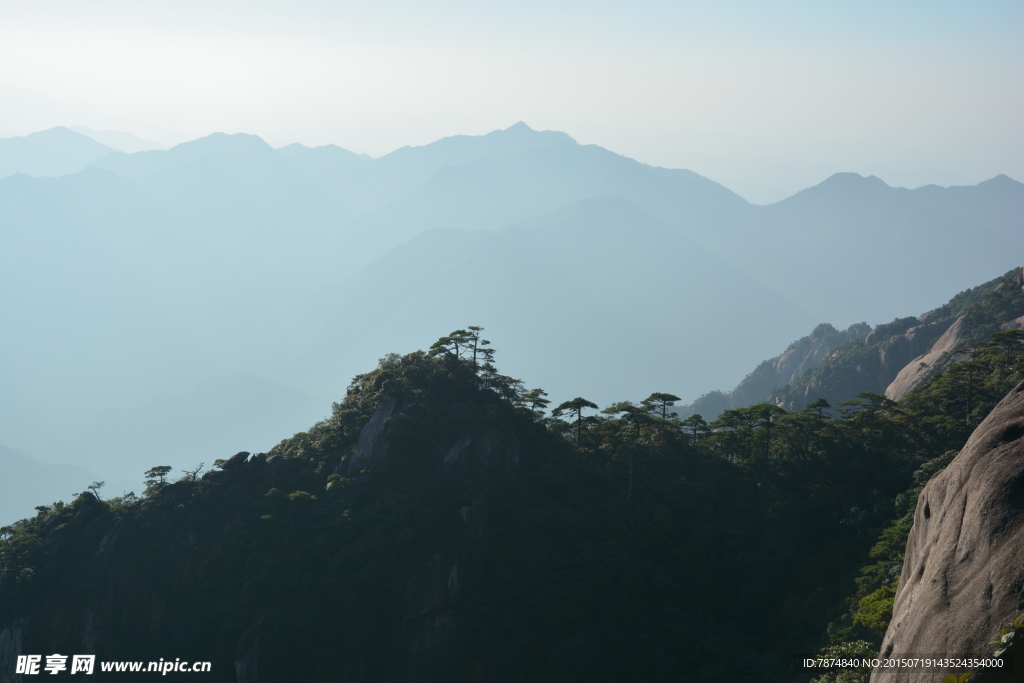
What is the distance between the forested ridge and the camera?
3916cm

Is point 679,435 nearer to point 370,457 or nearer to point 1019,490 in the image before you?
point 370,457

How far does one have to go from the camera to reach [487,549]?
1716 inches

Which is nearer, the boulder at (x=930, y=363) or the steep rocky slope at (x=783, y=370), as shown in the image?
the boulder at (x=930, y=363)

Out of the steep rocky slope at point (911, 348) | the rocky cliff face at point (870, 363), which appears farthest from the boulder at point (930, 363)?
the rocky cliff face at point (870, 363)

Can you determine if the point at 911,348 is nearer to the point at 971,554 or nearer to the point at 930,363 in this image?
the point at 930,363

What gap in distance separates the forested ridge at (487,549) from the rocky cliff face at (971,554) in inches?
631

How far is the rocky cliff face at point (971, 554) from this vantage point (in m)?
14.4

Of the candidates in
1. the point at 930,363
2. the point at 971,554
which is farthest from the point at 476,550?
the point at 930,363

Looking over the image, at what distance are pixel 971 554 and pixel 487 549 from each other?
1225 inches

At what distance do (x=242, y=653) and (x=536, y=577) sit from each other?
16450 millimetres

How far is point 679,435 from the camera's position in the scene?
52938 millimetres

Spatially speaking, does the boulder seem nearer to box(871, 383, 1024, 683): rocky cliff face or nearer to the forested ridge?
the forested ridge

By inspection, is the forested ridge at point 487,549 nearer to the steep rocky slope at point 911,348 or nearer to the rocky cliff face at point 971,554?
the rocky cliff face at point 971,554

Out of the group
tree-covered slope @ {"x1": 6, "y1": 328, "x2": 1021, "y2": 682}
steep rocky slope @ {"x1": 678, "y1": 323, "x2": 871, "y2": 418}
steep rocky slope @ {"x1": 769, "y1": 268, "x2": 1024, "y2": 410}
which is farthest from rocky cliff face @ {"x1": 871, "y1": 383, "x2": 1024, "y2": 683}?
steep rocky slope @ {"x1": 678, "y1": 323, "x2": 871, "y2": 418}
